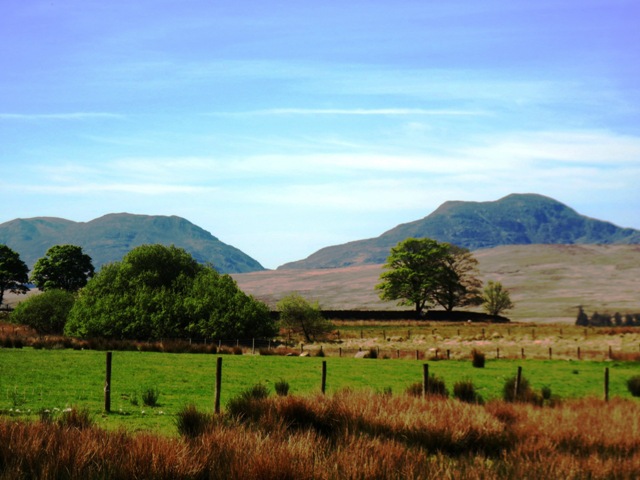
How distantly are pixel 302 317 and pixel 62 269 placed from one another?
53180mm

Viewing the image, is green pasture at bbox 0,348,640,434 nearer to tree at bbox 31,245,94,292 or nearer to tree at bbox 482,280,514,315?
tree at bbox 31,245,94,292

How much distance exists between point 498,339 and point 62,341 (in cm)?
4935

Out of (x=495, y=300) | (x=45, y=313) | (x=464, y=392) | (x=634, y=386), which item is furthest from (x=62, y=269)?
A: (x=464, y=392)

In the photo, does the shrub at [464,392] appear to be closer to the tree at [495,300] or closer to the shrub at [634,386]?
the shrub at [634,386]

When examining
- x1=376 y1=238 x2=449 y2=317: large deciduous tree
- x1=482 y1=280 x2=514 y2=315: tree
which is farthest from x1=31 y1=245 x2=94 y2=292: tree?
x1=482 y1=280 x2=514 y2=315: tree

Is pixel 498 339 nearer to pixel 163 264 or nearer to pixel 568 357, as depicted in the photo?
pixel 568 357

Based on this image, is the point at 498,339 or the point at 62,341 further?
the point at 498,339

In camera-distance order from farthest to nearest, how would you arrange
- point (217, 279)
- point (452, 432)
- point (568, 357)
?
1. point (217, 279)
2. point (568, 357)
3. point (452, 432)

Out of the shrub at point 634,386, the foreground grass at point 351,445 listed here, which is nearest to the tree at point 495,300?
the shrub at point 634,386

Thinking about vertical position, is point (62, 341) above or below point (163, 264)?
below

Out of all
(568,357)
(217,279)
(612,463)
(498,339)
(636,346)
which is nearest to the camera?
(612,463)

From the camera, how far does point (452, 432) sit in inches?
685

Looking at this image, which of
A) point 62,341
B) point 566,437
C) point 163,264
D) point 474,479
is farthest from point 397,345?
point 474,479

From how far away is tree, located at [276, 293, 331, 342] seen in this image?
82.9 m
